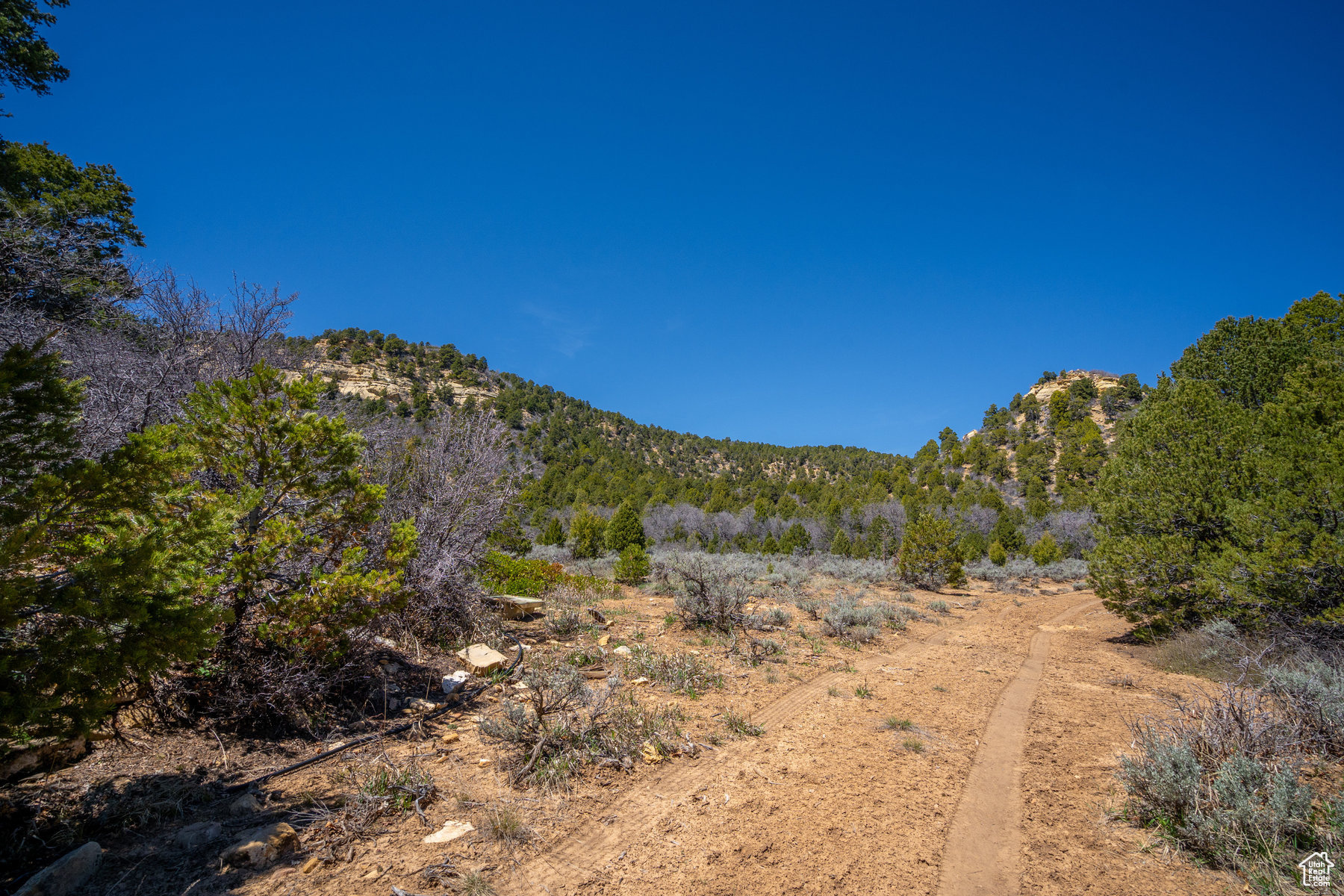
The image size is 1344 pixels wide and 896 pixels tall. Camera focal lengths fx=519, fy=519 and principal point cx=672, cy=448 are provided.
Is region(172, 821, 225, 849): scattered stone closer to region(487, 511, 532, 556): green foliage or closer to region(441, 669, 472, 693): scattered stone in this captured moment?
region(441, 669, 472, 693): scattered stone

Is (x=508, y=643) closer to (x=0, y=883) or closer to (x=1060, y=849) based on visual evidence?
(x=0, y=883)

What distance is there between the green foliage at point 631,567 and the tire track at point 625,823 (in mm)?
8631

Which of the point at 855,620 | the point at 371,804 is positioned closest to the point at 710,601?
the point at 855,620

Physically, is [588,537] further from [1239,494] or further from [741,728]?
[1239,494]

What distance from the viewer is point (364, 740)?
4.54 metres

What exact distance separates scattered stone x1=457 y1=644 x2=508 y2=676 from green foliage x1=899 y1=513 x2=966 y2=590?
55.7 feet

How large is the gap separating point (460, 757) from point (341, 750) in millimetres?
948

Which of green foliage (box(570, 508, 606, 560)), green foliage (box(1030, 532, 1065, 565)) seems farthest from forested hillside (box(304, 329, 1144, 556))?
green foliage (box(570, 508, 606, 560))

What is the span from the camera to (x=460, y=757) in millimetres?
4543

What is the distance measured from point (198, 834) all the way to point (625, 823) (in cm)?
264

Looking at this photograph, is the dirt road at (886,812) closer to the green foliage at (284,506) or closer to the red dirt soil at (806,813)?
the red dirt soil at (806,813)

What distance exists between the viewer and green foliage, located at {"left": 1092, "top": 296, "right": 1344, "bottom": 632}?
25.1ft

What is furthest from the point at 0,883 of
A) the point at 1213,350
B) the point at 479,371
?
the point at 479,371

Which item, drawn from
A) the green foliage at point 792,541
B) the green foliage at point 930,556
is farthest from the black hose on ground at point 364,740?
the green foliage at point 792,541
